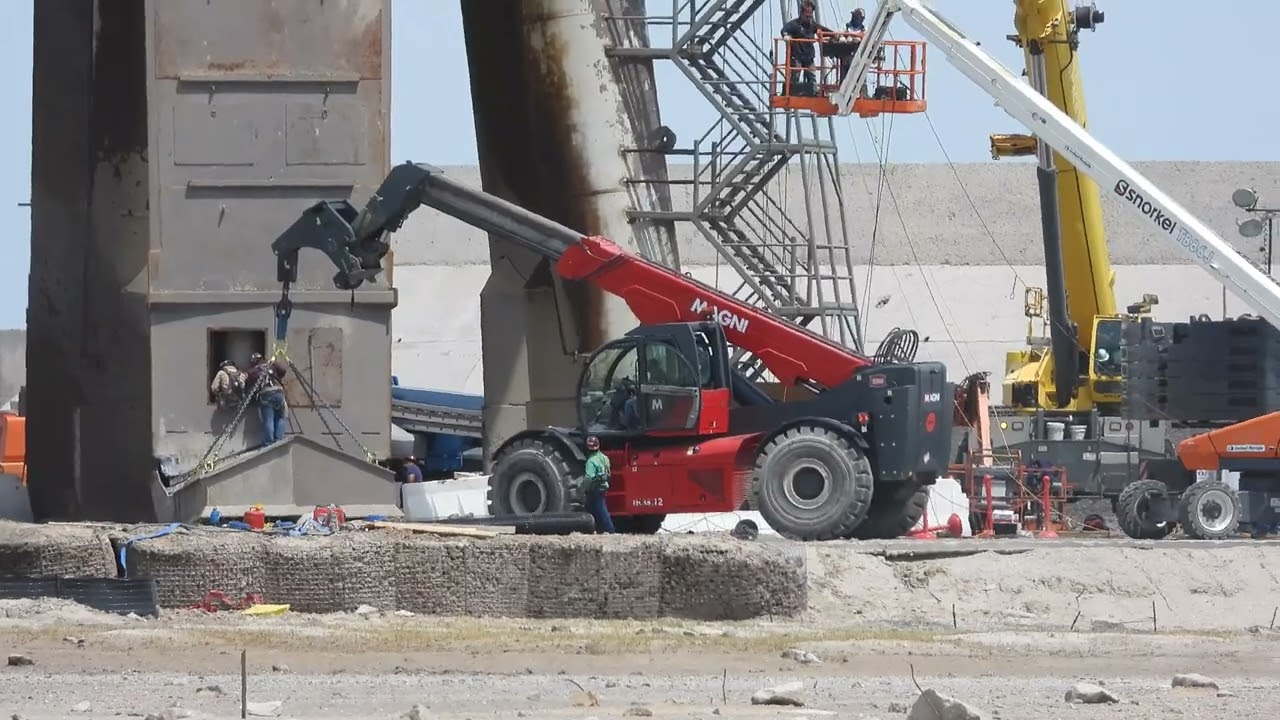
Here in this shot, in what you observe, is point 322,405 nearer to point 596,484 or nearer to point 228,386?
point 228,386

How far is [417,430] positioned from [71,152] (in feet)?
25.2

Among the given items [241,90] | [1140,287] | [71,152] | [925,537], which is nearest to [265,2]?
[241,90]

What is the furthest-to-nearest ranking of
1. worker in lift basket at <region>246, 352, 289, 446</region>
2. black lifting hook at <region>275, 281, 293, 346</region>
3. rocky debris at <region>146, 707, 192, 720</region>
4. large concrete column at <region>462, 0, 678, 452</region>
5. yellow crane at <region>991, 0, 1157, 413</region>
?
yellow crane at <region>991, 0, 1157, 413</region> → large concrete column at <region>462, 0, 678, 452</region> → black lifting hook at <region>275, 281, 293, 346</region> → worker in lift basket at <region>246, 352, 289, 446</region> → rocky debris at <region>146, 707, 192, 720</region>

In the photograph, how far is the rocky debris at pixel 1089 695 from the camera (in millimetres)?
12531

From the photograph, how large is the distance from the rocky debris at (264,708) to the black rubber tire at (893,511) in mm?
11728

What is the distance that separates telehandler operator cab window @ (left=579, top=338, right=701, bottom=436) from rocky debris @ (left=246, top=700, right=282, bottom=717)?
10680mm

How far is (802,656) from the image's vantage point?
14844mm

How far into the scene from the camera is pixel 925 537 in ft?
81.1

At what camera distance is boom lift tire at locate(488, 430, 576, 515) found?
74.3ft

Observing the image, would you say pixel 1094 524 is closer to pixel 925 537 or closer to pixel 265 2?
pixel 925 537

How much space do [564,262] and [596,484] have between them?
9.76 feet

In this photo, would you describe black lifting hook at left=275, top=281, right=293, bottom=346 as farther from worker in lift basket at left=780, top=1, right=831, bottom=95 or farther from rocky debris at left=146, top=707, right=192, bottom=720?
rocky debris at left=146, top=707, right=192, bottom=720

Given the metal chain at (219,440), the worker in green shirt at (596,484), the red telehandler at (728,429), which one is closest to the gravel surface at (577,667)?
the red telehandler at (728,429)

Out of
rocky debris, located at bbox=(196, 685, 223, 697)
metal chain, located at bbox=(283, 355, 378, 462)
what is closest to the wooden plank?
rocky debris, located at bbox=(196, 685, 223, 697)
